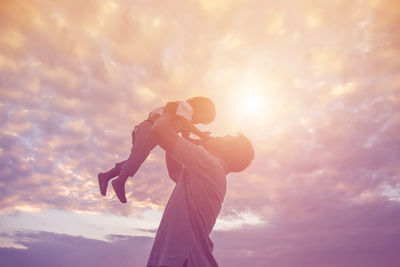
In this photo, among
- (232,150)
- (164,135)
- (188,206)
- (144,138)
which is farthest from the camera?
(232,150)

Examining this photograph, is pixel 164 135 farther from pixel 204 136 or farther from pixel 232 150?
pixel 232 150

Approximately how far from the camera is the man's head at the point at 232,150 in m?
4.11

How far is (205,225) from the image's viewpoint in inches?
138

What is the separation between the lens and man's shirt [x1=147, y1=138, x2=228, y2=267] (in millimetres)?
3156

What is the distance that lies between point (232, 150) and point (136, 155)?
1452 millimetres

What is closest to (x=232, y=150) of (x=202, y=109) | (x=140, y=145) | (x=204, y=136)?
(x=204, y=136)

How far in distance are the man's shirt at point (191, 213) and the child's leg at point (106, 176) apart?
4.24ft

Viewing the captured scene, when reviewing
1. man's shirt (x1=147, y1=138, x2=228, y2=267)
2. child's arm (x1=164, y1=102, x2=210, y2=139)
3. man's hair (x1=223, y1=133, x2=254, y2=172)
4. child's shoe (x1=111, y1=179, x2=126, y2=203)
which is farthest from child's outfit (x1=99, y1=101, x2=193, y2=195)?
man's hair (x1=223, y1=133, x2=254, y2=172)

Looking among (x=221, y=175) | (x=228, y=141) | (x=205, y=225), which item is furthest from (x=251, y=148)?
(x=205, y=225)

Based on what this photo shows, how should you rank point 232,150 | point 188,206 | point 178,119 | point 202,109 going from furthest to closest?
point 202,109 → point 232,150 → point 178,119 → point 188,206

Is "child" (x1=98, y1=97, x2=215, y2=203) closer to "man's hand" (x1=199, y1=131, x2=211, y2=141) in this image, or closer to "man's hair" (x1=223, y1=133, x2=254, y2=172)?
"man's hand" (x1=199, y1=131, x2=211, y2=141)

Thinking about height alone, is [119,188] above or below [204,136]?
below

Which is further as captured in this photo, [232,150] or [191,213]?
[232,150]

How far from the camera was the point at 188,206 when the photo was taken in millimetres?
3412
